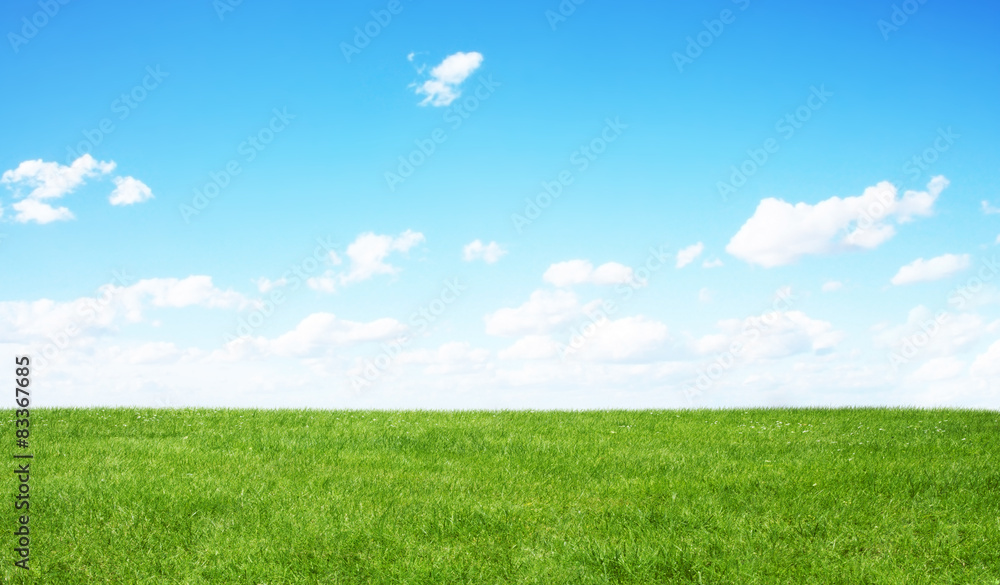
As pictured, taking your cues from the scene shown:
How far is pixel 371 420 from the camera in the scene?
17.1m

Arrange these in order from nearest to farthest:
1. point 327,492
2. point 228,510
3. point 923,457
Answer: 1. point 228,510
2. point 327,492
3. point 923,457

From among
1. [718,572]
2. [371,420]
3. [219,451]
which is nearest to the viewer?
[718,572]

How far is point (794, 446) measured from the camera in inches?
551

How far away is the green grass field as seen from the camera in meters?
7.92

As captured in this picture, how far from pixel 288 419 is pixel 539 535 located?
10275mm

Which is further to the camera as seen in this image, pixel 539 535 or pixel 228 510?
pixel 228 510

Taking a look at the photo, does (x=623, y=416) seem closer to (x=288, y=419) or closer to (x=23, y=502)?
(x=288, y=419)

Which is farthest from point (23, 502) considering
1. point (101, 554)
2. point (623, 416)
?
point (623, 416)

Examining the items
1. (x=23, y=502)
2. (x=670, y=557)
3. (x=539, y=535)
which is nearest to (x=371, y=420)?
(x=23, y=502)

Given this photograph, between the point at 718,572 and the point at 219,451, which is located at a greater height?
the point at 219,451

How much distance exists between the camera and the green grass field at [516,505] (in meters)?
7.92

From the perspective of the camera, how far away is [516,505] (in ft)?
32.1

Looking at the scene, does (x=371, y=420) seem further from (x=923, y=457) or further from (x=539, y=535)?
(x=923, y=457)

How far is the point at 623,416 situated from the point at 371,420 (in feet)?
20.4
